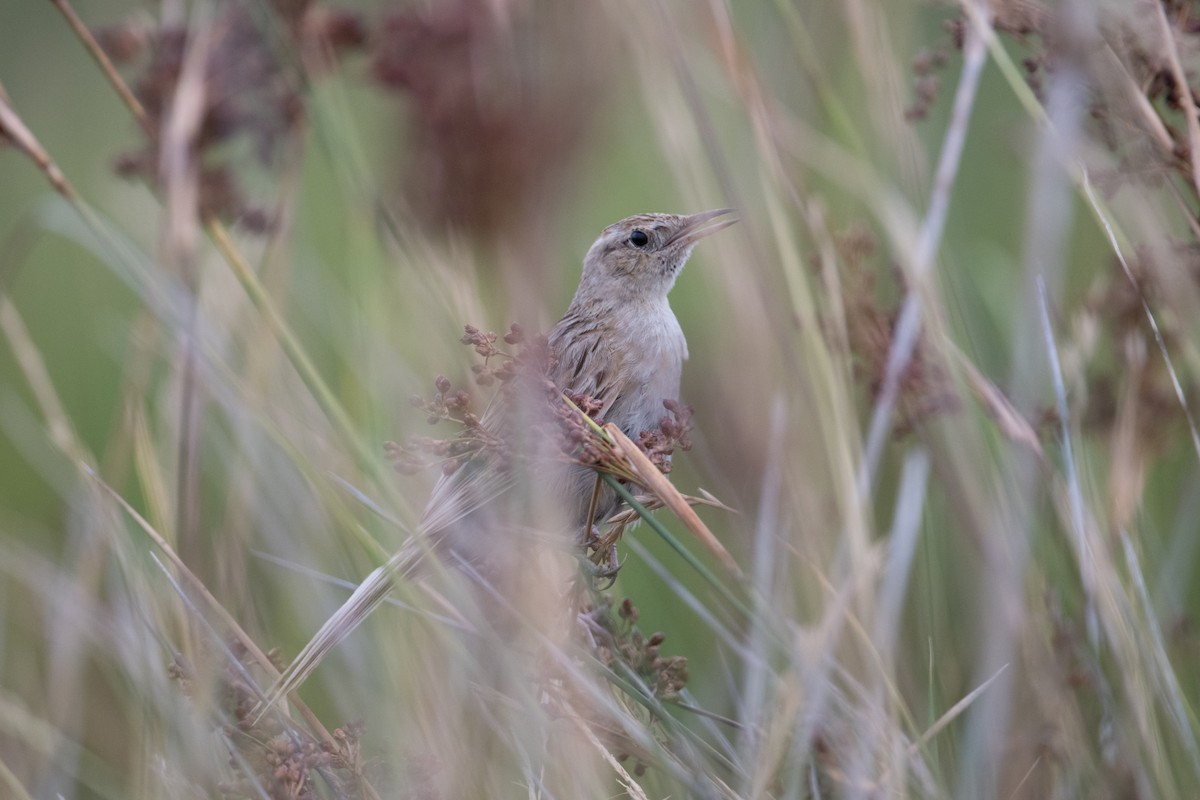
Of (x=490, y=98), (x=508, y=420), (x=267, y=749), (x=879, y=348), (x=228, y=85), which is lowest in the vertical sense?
(x=879, y=348)

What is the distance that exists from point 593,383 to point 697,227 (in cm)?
47

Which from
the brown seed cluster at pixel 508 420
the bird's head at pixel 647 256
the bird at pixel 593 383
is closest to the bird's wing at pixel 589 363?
the bird at pixel 593 383

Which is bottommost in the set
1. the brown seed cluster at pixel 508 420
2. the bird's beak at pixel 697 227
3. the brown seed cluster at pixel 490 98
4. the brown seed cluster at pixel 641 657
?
the brown seed cluster at pixel 641 657

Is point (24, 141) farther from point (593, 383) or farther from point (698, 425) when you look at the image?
point (698, 425)

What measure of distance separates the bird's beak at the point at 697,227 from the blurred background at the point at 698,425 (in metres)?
0.10

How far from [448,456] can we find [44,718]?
1121mm

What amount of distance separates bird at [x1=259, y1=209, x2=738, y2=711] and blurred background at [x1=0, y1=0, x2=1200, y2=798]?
87 millimetres

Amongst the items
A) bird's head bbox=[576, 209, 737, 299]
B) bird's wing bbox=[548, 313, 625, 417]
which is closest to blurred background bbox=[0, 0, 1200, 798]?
bird's wing bbox=[548, 313, 625, 417]

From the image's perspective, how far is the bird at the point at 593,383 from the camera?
185cm

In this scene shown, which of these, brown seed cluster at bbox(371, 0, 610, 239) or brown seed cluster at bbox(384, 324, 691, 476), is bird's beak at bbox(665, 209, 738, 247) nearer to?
brown seed cluster at bbox(371, 0, 610, 239)

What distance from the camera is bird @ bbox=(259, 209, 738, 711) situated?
6.06 ft

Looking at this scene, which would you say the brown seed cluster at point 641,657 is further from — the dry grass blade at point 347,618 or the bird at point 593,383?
the dry grass blade at point 347,618

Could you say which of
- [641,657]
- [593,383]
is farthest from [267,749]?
[593,383]

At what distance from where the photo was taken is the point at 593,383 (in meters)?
2.61
